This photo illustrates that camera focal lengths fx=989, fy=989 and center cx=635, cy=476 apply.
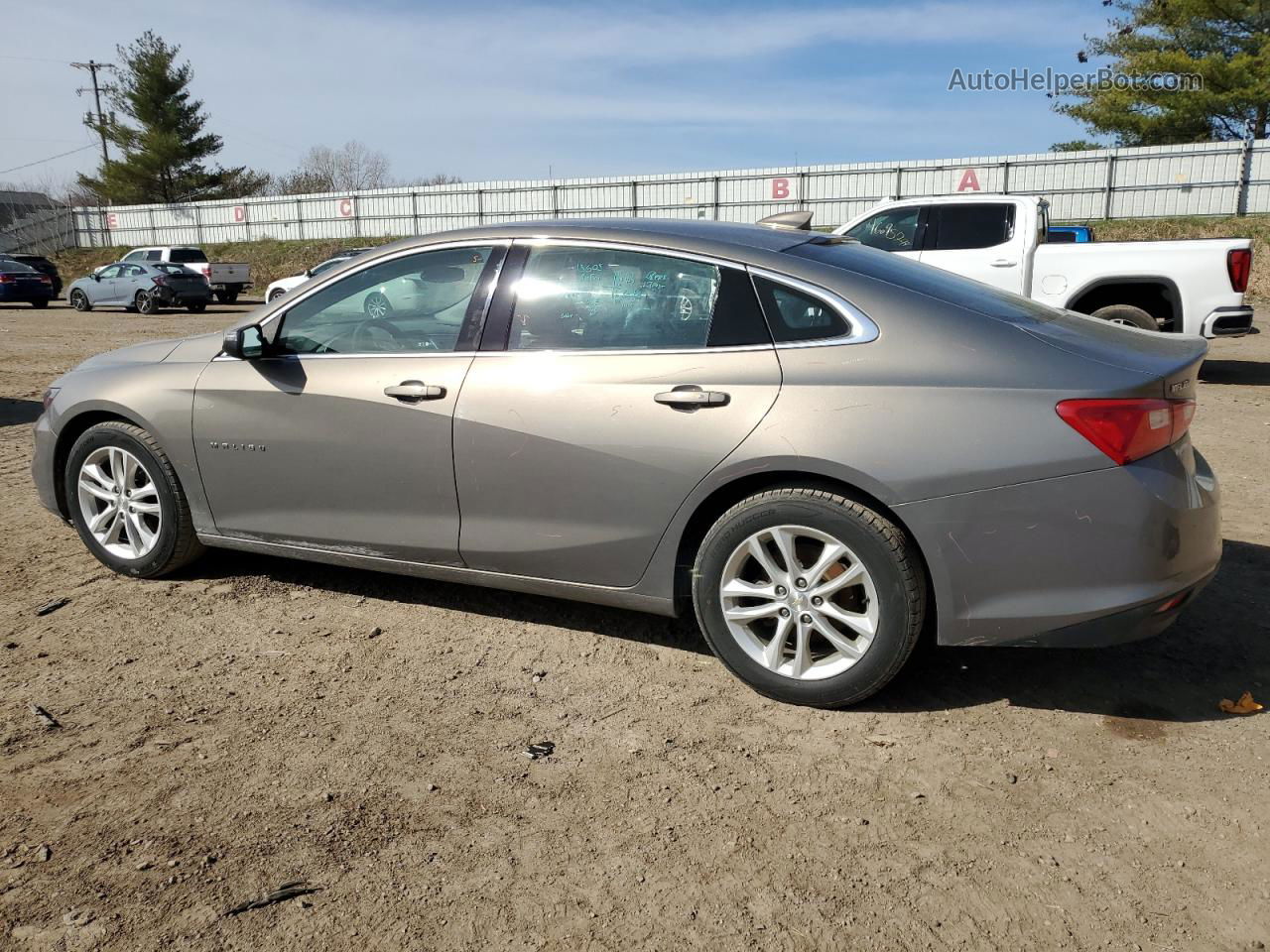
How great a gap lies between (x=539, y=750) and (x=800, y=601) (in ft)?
3.19

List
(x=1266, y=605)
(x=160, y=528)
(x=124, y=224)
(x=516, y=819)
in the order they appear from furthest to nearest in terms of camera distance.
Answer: (x=124, y=224)
(x=160, y=528)
(x=1266, y=605)
(x=516, y=819)

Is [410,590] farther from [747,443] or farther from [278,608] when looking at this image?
[747,443]

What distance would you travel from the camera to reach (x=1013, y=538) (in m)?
3.00

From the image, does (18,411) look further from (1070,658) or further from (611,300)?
(1070,658)

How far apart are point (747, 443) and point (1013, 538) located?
0.87 m

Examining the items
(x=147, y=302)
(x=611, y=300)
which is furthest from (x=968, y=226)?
(x=147, y=302)

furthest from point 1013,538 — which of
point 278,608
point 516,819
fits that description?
point 278,608

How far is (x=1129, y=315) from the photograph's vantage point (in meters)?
10.2

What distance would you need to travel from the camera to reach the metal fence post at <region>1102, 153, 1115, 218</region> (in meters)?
26.2

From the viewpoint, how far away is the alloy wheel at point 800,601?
3215 millimetres

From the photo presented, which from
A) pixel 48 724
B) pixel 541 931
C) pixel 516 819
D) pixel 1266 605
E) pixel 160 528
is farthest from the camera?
pixel 160 528

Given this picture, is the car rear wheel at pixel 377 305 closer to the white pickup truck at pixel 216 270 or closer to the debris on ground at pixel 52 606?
the debris on ground at pixel 52 606

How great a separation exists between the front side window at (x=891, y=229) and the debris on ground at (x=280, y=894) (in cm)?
1035

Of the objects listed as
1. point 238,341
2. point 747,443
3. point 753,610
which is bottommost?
point 753,610
